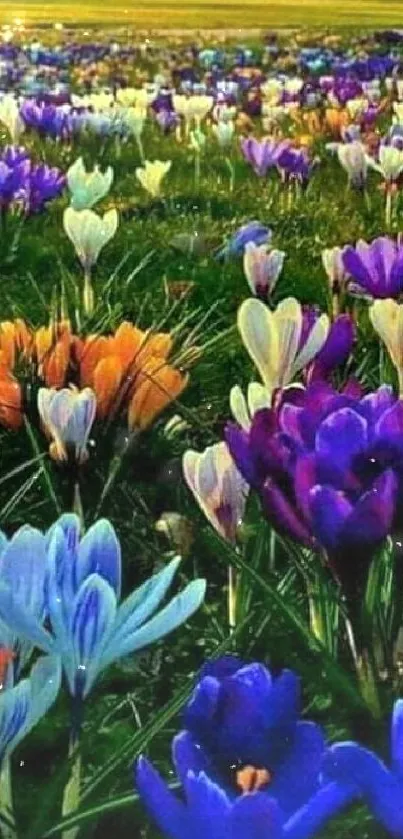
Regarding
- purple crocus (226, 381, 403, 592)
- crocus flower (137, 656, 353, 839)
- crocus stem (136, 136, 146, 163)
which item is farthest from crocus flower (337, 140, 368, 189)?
crocus flower (137, 656, 353, 839)

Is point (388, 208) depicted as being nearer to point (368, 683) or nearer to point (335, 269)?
point (335, 269)

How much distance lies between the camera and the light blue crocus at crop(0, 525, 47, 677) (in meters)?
0.42

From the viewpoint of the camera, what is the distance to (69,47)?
72 cm

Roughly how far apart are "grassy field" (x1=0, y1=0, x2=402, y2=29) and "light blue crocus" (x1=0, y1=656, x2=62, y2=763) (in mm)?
415

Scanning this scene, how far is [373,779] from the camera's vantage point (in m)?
0.39

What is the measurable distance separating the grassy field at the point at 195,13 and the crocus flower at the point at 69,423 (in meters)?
0.30

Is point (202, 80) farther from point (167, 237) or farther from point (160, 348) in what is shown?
point (160, 348)

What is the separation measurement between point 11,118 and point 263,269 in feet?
0.64

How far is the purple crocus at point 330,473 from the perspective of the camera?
0.44 m

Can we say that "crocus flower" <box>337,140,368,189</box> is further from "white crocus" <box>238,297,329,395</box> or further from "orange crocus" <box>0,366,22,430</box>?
"orange crocus" <box>0,366,22,430</box>

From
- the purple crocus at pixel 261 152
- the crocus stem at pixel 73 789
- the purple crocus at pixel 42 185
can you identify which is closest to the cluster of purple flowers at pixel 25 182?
the purple crocus at pixel 42 185

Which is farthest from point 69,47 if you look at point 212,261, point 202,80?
point 212,261

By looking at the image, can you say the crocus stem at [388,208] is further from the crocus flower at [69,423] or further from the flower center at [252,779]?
the flower center at [252,779]

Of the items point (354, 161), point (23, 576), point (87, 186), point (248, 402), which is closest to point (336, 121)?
point (354, 161)
